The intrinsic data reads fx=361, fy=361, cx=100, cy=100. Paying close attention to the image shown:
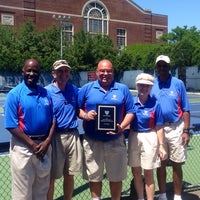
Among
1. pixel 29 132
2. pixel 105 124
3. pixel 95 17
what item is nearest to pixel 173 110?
pixel 105 124

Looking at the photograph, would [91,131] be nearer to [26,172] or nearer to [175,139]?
[26,172]

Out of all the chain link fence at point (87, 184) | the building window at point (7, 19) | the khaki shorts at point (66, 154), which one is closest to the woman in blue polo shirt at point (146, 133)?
the khaki shorts at point (66, 154)

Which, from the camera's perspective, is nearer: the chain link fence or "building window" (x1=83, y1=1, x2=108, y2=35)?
the chain link fence

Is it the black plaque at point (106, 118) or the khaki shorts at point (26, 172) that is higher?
the black plaque at point (106, 118)

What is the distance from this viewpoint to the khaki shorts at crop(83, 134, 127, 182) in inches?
175

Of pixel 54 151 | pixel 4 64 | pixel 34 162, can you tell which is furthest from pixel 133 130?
pixel 4 64

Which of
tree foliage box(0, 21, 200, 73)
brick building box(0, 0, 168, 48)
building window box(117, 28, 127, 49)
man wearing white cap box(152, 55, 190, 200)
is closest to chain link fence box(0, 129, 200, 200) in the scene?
man wearing white cap box(152, 55, 190, 200)

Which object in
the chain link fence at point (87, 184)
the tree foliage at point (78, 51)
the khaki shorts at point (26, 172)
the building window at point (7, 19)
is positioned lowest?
the chain link fence at point (87, 184)

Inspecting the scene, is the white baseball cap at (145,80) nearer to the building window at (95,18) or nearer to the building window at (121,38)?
the building window at (95,18)

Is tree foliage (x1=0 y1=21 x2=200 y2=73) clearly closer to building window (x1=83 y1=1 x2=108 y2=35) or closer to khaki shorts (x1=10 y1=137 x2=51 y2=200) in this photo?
building window (x1=83 y1=1 x2=108 y2=35)

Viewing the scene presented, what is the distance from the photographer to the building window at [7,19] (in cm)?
5088

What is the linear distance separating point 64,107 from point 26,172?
0.89 m

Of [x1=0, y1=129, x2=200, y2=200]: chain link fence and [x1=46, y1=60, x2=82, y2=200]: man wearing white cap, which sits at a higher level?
[x1=46, y1=60, x2=82, y2=200]: man wearing white cap

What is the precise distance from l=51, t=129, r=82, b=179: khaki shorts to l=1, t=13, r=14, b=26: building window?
4921 centimetres
